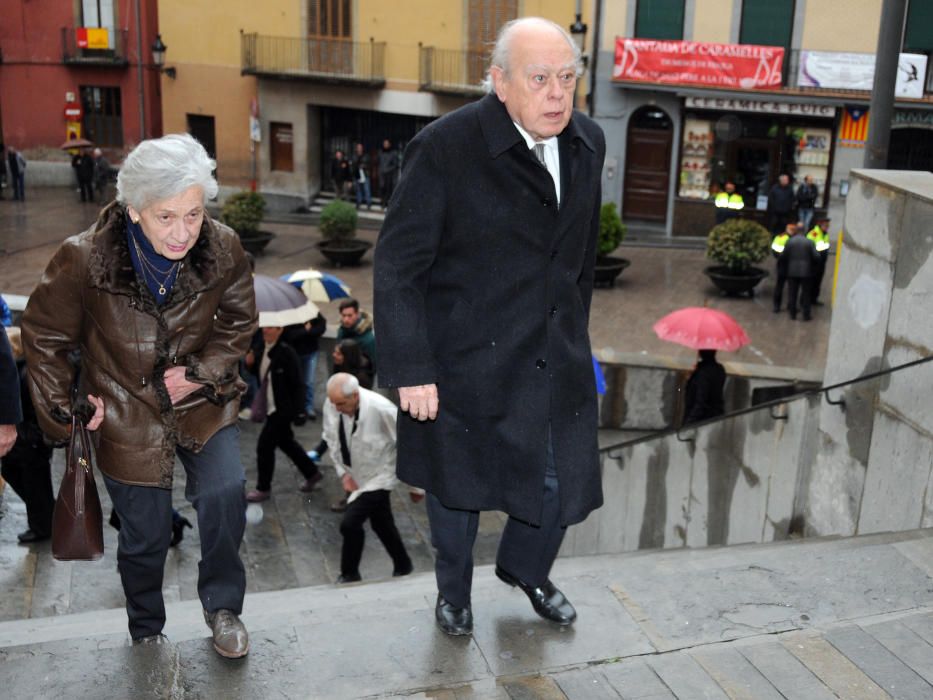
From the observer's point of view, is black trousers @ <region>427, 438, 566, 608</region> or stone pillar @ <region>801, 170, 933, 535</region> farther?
stone pillar @ <region>801, 170, 933, 535</region>

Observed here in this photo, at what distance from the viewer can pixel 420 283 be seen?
11.7ft

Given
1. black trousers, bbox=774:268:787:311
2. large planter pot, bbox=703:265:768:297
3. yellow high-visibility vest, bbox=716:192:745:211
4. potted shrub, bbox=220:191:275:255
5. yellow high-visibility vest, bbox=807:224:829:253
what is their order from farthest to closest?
yellow high-visibility vest, bbox=716:192:745:211 → potted shrub, bbox=220:191:275:255 → large planter pot, bbox=703:265:768:297 → yellow high-visibility vest, bbox=807:224:829:253 → black trousers, bbox=774:268:787:311

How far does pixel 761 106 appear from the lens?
927 inches

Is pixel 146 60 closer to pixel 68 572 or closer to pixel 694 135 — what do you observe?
pixel 694 135

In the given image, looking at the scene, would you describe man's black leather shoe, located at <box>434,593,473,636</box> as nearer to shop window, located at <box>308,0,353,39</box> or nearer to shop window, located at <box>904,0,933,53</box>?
shop window, located at <box>904,0,933,53</box>

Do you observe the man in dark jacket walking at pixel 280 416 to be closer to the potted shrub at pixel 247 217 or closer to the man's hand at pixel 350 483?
the man's hand at pixel 350 483

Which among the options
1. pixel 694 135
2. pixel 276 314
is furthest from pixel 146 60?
pixel 276 314

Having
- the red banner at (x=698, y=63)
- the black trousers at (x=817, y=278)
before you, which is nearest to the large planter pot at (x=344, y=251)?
the red banner at (x=698, y=63)

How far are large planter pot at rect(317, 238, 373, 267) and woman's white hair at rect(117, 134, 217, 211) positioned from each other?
1716cm

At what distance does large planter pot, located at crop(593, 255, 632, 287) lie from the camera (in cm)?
1889

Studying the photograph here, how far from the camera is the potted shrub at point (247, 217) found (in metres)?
21.0

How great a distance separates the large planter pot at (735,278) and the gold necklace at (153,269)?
1504 centimetres

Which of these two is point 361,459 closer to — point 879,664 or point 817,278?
point 879,664

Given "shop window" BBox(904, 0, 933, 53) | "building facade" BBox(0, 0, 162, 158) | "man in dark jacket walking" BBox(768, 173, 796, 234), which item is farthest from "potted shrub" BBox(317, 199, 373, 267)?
"building facade" BBox(0, 0, 162, 158)
